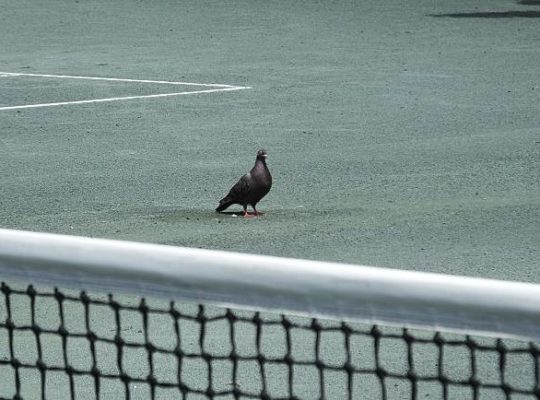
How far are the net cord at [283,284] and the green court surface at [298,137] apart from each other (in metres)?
5.33

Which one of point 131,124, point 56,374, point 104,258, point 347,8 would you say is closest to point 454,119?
point 131,124

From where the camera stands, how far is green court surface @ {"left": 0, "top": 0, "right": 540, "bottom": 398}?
1107 cm

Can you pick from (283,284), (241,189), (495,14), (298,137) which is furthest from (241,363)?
(495,14)

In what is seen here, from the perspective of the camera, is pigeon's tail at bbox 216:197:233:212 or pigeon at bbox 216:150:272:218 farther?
pigeon's tail at bbox 216:197:233:212

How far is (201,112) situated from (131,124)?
112 centimetres

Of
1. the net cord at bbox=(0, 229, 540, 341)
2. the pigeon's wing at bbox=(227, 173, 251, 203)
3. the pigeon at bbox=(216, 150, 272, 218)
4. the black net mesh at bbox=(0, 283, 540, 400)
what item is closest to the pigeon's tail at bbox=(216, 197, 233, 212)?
the pigeon at bbox=(216, 150, 272, 218)

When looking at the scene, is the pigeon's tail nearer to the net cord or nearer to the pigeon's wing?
the pigeon's wing

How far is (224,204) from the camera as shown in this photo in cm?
1161

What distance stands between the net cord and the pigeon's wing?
21.2ft

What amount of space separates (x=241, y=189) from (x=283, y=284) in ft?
22.9

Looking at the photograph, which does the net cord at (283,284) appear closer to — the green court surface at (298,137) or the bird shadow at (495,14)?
the green court surface at (298,137)

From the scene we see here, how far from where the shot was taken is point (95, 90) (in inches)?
761

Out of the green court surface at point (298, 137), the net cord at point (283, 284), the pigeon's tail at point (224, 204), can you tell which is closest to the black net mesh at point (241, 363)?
the green court surface at point (298, 137)

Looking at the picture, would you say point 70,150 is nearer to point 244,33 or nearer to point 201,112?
point 201,112
